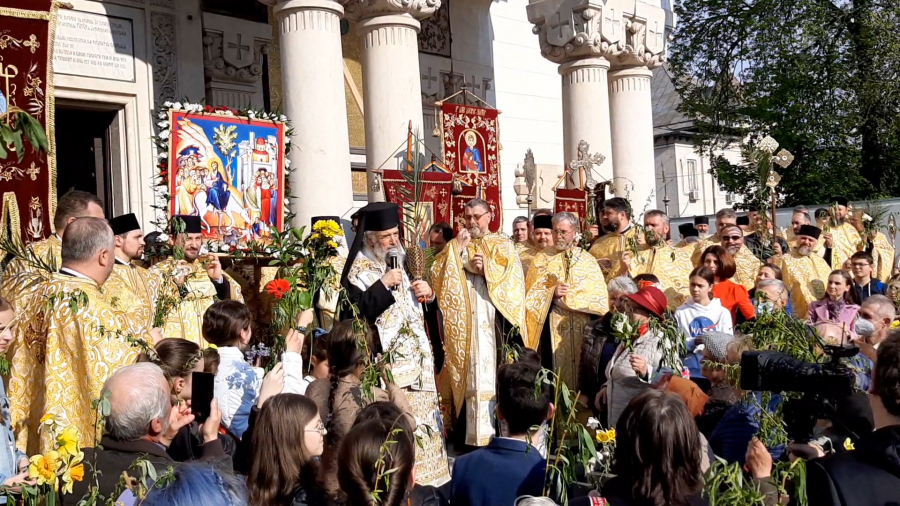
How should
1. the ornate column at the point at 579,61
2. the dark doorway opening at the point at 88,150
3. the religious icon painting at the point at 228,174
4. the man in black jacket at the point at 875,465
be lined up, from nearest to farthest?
the man in black jacket at the point at 875,465 < the religious icon painting at the point at 228,174 < the dark doorway opening at the point at 88,150 < the ornate column at the point at 579,61

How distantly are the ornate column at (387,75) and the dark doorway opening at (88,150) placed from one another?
3219mm

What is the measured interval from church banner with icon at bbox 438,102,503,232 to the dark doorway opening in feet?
13.1

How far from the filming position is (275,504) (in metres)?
3.45

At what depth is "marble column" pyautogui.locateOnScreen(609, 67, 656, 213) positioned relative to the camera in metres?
14.6

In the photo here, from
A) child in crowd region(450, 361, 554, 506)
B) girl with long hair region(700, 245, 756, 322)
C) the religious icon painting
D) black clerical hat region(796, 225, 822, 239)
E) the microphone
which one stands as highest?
the religious icon painting

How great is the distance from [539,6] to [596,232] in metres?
4.21

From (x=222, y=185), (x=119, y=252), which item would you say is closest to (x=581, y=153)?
(x=222, y=185)

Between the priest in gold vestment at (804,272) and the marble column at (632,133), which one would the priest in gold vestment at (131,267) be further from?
the marble column at (632,133)

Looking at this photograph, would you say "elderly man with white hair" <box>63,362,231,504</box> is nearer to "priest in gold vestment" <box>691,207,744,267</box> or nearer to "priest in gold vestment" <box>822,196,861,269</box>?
"priest in gold vestment" <box>691,207,744,267</box>

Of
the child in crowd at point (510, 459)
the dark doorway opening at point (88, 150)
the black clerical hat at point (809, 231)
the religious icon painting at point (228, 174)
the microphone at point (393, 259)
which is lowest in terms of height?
the child in crowd at point (510, 459)

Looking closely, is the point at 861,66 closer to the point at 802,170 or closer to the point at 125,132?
the point at 802,170

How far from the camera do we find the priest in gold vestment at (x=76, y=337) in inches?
171

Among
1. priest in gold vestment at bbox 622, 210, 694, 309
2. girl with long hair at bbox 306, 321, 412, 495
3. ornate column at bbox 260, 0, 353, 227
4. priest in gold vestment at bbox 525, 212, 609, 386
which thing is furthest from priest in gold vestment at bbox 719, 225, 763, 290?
girl with long hair at bbox 306, 321, 412, 495

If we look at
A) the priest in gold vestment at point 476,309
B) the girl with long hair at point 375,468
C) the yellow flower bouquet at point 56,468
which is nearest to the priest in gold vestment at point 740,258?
the priest in gold vestment at point 476,309
